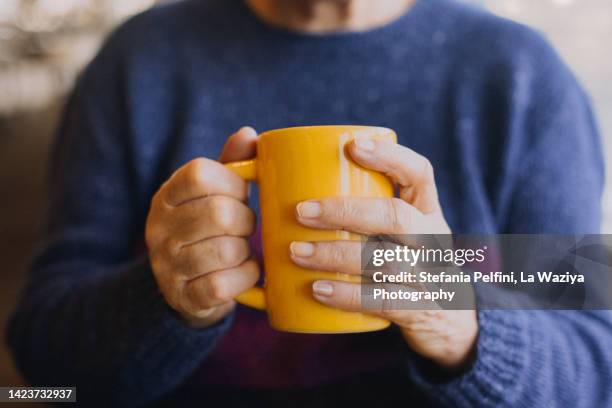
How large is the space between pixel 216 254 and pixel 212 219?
2 cm

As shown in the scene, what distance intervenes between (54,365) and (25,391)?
0.13 meters

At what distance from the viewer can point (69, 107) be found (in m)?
0.65

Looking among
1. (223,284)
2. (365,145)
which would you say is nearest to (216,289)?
(223,284)

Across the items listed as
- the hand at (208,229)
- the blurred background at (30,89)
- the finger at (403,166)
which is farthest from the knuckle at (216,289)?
the blurred background at (30,89)

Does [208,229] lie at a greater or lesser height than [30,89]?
greater

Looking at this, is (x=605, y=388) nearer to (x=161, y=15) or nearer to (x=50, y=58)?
(x=161, y=15)

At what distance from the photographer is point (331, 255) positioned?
32cm

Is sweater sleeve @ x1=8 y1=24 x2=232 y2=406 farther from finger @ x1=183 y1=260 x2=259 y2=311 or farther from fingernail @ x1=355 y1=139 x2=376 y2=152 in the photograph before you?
fingernail @ x1=355 y1=139 x2=376 y2=152

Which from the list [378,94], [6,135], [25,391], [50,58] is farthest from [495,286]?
[50,58]

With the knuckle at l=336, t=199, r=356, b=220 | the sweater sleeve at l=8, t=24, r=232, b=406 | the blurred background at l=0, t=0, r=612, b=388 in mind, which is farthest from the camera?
the blurred background at l=0, t=0, r=612, b=388

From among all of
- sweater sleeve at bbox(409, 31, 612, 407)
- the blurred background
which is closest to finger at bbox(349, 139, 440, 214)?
sweater sleeve at bbox(409, 31, 612, 407)

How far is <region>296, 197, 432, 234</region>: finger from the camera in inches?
12.5

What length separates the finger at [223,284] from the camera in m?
0.35

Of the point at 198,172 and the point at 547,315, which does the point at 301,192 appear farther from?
the point at 547,315
